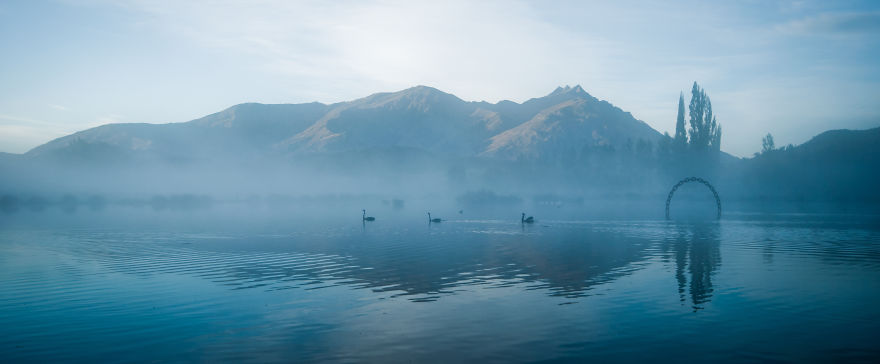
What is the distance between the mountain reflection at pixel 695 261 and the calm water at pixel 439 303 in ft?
1.12

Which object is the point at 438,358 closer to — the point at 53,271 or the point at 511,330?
the point at 511,330

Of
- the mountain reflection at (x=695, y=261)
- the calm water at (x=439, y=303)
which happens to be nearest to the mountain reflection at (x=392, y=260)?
the calm water at (x=439, y=303)

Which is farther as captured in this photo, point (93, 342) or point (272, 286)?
point (272, 286)

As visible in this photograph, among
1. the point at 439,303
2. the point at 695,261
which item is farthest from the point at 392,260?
the point at 695,261

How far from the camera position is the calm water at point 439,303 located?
2184 centimetres

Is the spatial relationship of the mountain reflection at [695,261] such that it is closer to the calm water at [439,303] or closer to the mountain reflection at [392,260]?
the calm water at [439,303]

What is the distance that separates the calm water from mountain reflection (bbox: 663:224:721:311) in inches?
13.4

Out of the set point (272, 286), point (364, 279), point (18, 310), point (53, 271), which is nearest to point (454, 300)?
point (364, 279)

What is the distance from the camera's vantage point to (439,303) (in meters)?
30.2

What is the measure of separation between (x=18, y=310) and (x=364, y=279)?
2025cm

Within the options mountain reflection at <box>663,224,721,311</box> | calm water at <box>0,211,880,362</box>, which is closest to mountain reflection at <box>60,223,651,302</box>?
calm water at <box>0,211,880,362</box>

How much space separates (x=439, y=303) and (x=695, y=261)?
2950 centimetres

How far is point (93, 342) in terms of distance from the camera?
22.8 meters

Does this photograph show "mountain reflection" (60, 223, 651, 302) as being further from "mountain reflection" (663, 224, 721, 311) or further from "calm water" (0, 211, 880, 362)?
"mountain reflection" (663, 224, 721, 311)
